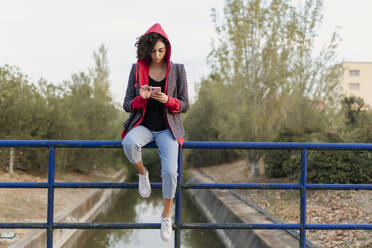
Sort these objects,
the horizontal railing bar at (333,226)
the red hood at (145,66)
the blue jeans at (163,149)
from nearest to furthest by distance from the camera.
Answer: the blue jeans at (163,149) → the red hood at (145,66) → the horizontal railing bar at (333,226)

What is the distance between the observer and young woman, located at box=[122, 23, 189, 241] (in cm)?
324

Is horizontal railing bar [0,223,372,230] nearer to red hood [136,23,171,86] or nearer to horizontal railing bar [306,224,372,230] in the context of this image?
horizontal railing bar [306,224,372,230]

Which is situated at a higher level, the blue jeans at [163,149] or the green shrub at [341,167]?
the blue jeans at [163,149]

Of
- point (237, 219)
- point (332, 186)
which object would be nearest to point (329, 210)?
point (237, 219)

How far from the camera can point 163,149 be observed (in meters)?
3.28

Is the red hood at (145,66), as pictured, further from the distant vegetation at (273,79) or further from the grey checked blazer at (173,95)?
the distant vegetation at (273,79)

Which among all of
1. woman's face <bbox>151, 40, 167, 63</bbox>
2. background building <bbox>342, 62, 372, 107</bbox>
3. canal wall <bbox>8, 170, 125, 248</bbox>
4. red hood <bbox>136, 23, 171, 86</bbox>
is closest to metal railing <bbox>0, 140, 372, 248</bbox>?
red hood <bbox>136, 23, 171, 86</bbox>

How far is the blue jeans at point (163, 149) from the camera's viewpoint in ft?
10.5

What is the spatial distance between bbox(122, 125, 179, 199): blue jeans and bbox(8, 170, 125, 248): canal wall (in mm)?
4268


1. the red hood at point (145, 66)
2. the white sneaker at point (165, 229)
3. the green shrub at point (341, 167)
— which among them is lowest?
the green shrub at point (341, 167)

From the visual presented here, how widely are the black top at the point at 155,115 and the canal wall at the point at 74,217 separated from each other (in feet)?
14.2

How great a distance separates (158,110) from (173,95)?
0.18 metres

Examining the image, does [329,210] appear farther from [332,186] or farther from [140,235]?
[332,186]

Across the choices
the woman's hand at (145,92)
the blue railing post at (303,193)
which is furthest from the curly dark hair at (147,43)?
the blue railing post at (303,193)
